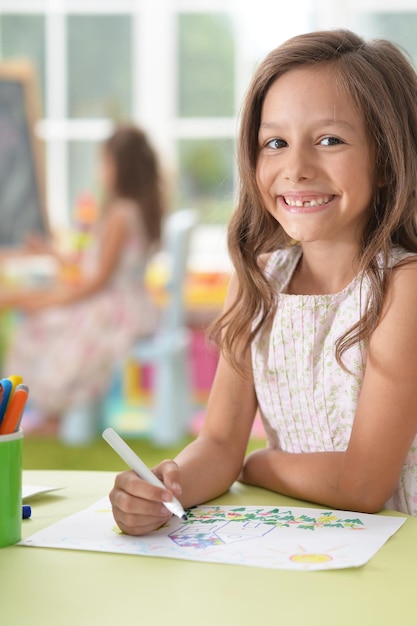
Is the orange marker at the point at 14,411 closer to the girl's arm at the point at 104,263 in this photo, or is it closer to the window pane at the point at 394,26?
the girl's arm at the point at 104,263

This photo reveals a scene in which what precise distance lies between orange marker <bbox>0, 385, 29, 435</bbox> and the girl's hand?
131 mm

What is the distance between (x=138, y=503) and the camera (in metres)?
0.95

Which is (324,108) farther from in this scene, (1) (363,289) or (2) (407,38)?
(2) (407,38)

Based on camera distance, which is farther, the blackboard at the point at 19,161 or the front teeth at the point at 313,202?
the blackboard at the point at 19,161

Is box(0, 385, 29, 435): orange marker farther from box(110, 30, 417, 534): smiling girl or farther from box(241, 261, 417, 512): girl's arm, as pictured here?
box(241, 261, 417, 512): girl's arm

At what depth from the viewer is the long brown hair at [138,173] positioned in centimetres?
391

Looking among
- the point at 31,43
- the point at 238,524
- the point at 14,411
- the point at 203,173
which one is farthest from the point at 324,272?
the point at 31,43

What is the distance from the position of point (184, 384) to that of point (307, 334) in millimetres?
2731

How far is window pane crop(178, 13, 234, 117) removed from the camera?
15.8 feet

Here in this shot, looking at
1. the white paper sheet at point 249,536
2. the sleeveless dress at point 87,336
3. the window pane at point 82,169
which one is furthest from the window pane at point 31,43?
the white paper sheet at point 249,536

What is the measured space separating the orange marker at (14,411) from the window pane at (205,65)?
161 inches

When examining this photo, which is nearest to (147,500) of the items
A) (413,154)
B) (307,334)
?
(307,334)

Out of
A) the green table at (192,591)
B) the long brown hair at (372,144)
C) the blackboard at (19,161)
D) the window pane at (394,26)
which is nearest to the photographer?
the green table at (192,591)

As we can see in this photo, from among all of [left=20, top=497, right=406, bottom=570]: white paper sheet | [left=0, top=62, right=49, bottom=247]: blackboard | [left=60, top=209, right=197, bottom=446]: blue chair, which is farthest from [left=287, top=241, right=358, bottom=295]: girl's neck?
[left=0, top=62, right=49, bottom=247]: blackboard
